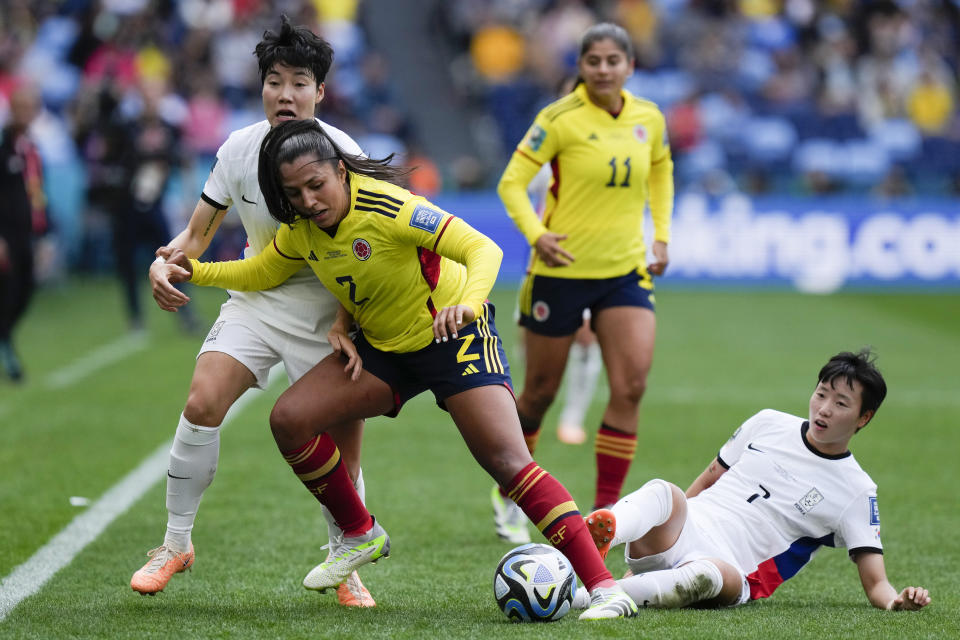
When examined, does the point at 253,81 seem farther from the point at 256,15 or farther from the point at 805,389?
the point at 805,389

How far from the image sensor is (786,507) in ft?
15.5

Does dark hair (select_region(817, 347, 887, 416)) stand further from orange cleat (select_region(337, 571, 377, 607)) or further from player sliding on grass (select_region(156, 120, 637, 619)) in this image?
orange cleat (select_region(337, 571, 377, 607))

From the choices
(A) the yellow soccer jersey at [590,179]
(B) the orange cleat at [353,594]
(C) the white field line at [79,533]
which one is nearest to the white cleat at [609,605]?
(B) the orange cleat at [353,594]

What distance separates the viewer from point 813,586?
5.16 metres

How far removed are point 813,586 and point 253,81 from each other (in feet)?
50.9

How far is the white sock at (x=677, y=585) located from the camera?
4.48m

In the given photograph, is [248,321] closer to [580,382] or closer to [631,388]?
[631,388]

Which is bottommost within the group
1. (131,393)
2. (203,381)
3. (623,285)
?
(131,393)

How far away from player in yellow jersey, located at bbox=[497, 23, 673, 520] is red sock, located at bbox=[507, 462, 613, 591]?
1.70m

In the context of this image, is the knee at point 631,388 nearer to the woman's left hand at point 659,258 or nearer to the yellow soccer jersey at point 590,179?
the yellow soccer jersey at point 590,179

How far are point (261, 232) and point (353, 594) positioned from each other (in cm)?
140

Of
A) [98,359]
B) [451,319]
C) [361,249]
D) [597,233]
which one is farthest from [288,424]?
[98,359]

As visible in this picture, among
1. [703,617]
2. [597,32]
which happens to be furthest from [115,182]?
[703,617]

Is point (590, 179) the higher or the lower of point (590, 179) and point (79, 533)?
the higher
